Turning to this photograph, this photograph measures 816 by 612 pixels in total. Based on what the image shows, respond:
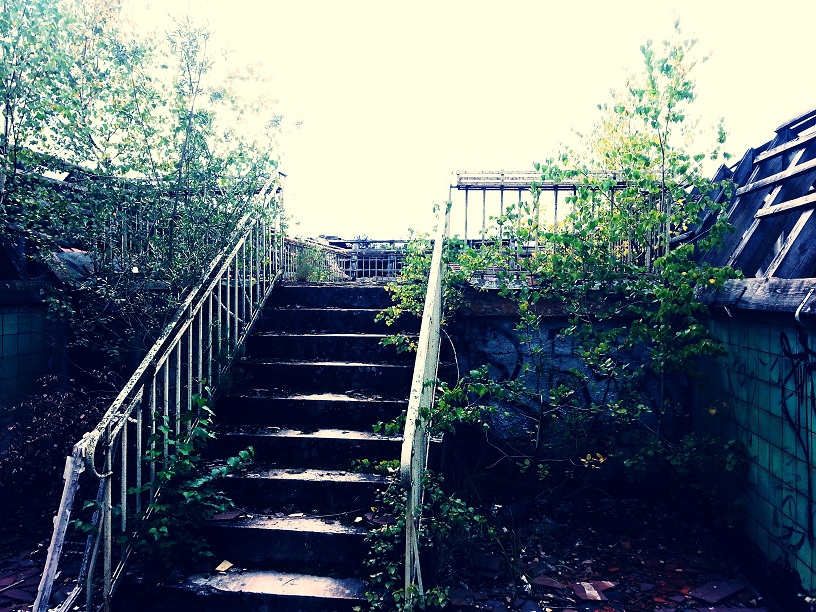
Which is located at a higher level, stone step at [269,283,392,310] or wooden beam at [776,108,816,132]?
wooden beam at [776,108,816,132]

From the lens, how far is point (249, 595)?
316 cm

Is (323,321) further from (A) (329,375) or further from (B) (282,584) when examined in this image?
(B) (282,584)

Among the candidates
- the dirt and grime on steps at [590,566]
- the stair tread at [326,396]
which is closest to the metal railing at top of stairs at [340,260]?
the stair tread at [326,396]

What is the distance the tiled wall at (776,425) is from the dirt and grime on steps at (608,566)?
16.3 inches

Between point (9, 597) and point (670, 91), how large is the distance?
19.2 ft

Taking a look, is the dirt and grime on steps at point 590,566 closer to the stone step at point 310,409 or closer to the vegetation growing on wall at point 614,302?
the vegetation growing on wall at point 614,302

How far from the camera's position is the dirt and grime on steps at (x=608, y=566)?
354 centimetres

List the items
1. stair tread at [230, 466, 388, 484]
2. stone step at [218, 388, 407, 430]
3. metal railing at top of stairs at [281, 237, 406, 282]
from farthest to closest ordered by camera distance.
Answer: metal railing at top of stairs at [281, 237, 406, 282]
stone step at [218, 388, 407, 430]
stair tread at [230, 466, 388, 484]

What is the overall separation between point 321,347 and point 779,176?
13.3 feet

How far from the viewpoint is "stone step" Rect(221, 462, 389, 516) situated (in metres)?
3.76

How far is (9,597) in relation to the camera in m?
3.52

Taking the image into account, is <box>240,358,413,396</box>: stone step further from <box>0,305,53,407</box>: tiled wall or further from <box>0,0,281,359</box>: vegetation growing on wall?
<box>0,305,53,407</box>: tiled wall

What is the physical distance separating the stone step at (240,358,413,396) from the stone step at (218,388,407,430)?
0.18 m

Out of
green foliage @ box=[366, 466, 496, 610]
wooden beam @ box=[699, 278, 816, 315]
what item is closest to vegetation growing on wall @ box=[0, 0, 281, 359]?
green foliage @ box=[366, 466, 496, 610]
